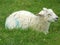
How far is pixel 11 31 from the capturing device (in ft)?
29.8

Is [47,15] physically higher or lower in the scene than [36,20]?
higher

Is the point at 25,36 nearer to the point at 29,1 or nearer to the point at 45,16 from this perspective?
the point at 45,16

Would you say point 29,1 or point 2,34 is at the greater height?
point 29,1

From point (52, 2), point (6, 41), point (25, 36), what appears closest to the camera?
point (6, 41)

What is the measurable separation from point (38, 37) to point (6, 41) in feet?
3.70

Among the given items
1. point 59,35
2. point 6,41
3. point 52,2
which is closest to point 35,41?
point 6,41

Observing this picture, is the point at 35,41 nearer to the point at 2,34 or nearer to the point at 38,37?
the point at 38,37

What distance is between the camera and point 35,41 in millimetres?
8367

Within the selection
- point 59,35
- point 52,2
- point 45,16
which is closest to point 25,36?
point 59,35

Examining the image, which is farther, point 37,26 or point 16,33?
point 37,26

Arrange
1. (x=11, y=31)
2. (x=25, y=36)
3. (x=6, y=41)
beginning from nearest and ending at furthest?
(x=6, y=41) < (x=25, y=36) < (x=11, y=31)

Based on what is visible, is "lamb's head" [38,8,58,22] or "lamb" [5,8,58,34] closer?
"lamb" [5,8,58,34]

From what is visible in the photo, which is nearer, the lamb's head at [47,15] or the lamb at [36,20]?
the lamb at [36,20]

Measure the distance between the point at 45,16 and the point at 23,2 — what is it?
624cm
